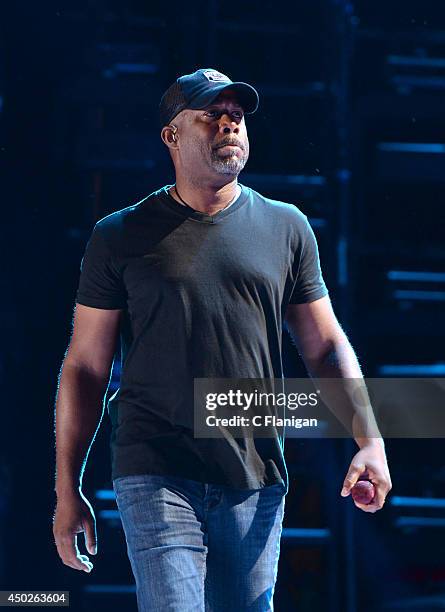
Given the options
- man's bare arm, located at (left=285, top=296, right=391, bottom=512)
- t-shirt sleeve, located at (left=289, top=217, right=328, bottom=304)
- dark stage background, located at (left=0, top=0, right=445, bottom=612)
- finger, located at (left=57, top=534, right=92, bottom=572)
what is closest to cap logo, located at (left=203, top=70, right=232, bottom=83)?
t-shirt sleeve, located at (left=289, top=217, right=328, bottom=304)

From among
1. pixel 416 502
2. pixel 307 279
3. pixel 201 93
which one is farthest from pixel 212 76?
pixel 416 502

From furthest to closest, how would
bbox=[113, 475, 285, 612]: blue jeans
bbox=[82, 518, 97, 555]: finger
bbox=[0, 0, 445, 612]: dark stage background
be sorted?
bbox=[0, 0, 445, 612]: dark stage background
bbox=[82, 518, 97, 555]: finger
bbox=[113, 475, 285, 612]: blue jeans

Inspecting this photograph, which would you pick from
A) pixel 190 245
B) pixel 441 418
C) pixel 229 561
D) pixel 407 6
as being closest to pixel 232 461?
pixel 229 561

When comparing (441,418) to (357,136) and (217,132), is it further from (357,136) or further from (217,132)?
(217,132)

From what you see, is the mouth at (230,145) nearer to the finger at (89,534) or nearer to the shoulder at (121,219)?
the shoulder at (121,219)

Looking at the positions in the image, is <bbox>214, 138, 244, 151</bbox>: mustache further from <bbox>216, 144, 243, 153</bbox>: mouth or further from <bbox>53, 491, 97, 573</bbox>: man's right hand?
<bbox>53, 491, 97, 573</bbox>: man's right hand

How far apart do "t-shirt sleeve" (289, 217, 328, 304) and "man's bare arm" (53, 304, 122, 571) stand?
0.49 meters

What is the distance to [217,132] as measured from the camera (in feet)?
8.32

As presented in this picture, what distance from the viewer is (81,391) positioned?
A: 251 centimetres

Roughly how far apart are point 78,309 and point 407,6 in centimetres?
222

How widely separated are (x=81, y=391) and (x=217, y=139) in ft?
2.50

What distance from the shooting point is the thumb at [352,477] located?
7.30ft

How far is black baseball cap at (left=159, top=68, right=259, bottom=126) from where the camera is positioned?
2.49m

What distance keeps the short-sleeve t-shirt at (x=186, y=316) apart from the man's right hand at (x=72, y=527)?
0.16 meters
